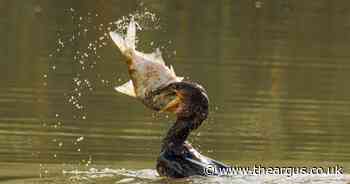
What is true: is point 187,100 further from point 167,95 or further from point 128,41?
point 128,41

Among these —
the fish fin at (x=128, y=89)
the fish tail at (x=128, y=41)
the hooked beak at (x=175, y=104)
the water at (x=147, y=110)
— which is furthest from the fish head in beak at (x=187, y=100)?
the water at (x=147, y=110)

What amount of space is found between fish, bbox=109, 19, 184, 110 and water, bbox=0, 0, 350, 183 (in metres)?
0.64

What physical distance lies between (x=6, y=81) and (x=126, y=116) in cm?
271

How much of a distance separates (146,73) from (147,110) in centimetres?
475

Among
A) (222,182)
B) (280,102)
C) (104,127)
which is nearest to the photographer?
(222,182)

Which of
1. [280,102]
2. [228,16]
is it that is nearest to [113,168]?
[280,102]

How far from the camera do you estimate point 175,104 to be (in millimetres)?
11938

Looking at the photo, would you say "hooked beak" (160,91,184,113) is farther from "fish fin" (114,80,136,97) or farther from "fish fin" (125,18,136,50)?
"fish fin" (125,18,136,50)

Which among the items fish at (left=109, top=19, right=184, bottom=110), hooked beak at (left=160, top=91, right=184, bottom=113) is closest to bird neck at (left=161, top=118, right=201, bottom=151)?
hooked beak at (left=160, top=91, right=184, bottom=113)

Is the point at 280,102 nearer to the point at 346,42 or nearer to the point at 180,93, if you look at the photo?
the point at 180,93

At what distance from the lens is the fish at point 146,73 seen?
11.8 meters

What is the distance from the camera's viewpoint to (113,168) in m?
12.6

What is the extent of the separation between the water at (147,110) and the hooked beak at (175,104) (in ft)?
1.83

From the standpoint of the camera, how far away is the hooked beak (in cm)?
1182
